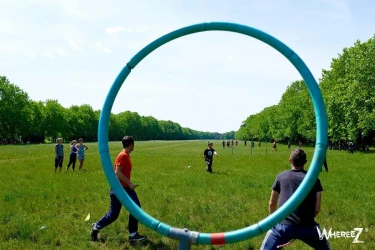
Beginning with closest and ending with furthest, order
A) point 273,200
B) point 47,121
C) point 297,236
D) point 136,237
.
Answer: point 297,236, point 273,200, point 136,237, point 47,121

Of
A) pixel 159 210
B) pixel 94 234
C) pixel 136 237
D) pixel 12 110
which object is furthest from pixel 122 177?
pixel 12 110

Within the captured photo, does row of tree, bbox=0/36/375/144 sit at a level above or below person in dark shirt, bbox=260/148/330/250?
above

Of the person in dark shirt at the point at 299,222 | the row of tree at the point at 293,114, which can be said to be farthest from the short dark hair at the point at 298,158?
the row of tree at the point at 293,114

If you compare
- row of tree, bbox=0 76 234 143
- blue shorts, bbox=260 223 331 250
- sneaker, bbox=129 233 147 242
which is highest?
row of tree, bbox=0 76 234 143

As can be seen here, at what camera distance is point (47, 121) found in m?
110

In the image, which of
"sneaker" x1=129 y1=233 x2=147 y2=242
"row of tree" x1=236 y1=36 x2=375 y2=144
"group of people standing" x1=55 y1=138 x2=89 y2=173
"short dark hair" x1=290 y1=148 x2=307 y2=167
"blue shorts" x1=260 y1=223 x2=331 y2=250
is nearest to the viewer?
"blue shorts" x1=260 y1=223 x2=331 y2=250

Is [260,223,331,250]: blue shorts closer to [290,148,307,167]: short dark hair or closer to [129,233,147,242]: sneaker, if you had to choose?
[290,148,307,167]: short dark hair

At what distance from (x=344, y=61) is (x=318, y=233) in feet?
206

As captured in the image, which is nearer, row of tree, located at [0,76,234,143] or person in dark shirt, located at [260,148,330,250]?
person in dark shirt, located at [260,148,330,250]

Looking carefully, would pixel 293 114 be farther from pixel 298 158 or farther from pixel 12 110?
pixel 298 158

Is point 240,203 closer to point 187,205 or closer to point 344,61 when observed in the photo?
point 187,205

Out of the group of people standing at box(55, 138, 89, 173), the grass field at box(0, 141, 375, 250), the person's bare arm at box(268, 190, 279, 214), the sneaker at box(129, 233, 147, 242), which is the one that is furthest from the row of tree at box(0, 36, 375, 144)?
the person's bare arm at box(268, 190, 279, 214)

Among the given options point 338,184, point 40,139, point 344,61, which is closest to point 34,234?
point 338,184

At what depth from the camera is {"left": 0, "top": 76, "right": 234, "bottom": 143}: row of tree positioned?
92062mm
